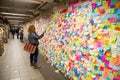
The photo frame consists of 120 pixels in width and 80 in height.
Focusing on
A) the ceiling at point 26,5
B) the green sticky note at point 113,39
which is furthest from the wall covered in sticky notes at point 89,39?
the ceiling at point 26,5

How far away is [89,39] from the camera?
2531 millimetres

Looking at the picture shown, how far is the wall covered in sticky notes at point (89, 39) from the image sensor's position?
1.95 metres

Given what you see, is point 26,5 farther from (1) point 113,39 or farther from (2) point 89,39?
(1) point 113,39

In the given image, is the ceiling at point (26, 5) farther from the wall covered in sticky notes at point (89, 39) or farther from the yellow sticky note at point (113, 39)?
the yellow sticky note at point (113, 39)

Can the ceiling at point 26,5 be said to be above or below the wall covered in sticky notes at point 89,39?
above

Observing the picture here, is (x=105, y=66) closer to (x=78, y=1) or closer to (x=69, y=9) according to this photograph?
(x=78, y=1)

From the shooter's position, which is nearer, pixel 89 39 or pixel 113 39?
pixel 113 39

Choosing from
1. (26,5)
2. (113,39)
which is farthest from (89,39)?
(26,5)

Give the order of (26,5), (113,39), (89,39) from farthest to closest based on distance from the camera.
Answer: (26,5) → (89,39) → (113,39)

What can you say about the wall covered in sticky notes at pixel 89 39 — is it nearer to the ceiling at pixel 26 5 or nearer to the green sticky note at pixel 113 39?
the green sticky note at pixel 113 39

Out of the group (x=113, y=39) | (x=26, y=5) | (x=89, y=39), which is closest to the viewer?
(x=113, y=39)

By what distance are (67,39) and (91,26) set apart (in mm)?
1195

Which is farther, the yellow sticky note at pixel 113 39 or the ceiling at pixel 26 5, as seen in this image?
the ceiling at pixel 26 5

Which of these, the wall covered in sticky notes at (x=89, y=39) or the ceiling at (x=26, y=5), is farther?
the ceiling at (x=26, y=5)
